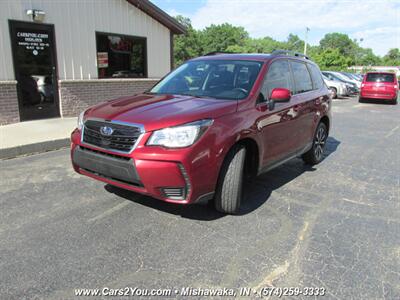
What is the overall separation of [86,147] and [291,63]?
310cm

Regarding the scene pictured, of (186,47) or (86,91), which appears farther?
(186,47)

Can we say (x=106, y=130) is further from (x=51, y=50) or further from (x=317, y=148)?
(x=51, y=50)

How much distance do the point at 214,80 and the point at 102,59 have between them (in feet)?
23.0

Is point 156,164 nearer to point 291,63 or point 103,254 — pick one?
point 103,254

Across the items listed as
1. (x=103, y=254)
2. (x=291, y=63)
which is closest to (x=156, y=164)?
(x=103, y=254)

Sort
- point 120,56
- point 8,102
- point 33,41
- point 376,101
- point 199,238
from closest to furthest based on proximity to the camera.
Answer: point 199,238 → point 8,102 → point 33,41 → point 120,56 → point 376,101

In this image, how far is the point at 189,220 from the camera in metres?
3.63

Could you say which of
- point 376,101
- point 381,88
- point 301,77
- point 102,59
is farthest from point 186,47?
point 301,77

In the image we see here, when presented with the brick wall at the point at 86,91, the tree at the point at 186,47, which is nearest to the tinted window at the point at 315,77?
the brick wall at the point at 86,91

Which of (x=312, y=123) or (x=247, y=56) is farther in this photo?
(x=312, y=123)

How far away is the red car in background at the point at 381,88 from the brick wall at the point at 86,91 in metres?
13.0

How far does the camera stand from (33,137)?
22.5ft

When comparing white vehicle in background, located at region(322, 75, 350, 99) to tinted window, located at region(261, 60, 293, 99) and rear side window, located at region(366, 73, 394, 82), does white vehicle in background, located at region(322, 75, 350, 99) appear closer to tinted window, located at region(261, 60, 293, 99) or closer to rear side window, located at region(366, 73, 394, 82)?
rear side window, located at region(366, 73, 394, 82)

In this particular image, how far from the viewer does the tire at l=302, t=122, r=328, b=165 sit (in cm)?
562
